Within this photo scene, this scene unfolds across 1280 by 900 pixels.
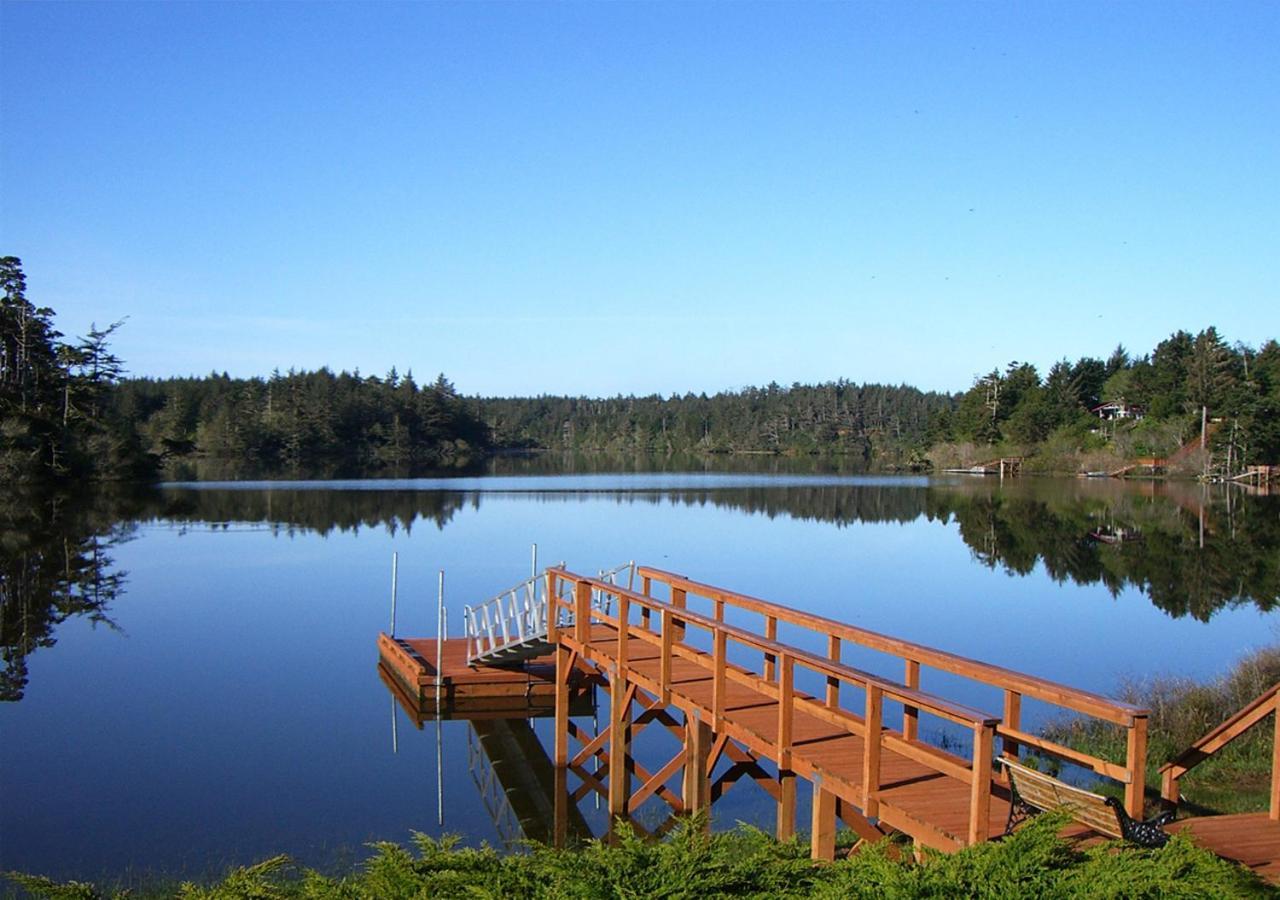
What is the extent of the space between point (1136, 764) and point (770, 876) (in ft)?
9.22

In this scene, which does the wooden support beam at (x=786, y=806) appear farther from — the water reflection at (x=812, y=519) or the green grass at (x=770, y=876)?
the water reflection at (x=812, y=519)

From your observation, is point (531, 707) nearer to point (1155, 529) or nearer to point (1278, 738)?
point (1278, 738)

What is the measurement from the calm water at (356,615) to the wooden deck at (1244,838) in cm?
554

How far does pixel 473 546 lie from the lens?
35.1 metres

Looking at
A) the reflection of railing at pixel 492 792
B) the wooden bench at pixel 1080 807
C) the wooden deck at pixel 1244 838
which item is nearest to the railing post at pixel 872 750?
the wooden bench at pixel 1080 807

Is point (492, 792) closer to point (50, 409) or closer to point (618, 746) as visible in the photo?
point (618, 746)

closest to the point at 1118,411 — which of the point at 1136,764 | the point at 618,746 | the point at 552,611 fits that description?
the point at 552,611

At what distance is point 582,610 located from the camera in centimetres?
1373

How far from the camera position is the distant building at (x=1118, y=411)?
9125 centimetres

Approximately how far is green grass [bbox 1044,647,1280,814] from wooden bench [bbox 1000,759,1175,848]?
16.3 feet

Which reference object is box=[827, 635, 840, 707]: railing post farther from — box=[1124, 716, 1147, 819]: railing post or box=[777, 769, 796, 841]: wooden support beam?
box=[1124, 716, 1147, 819]: railing post

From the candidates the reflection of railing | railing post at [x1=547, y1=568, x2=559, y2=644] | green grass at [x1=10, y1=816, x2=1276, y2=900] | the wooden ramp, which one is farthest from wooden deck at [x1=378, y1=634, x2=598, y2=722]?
green grass at [x1=10, y1=816, x2=1276, y2=900]

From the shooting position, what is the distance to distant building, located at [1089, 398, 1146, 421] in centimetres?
9125

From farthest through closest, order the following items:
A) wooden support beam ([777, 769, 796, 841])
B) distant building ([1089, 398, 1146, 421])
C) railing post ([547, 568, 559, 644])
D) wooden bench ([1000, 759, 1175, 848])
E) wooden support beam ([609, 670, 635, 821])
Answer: distant building ([1089, 398, 1146, 421]), railing post ([547, 568, 559, 644]), wooden support beam ([609, 670, 635, 821]), wooden support beam ([777, 769, 796, 841]), wooden bench ([1000, 759, 1175, 848])
